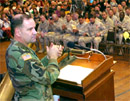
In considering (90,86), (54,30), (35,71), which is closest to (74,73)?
(90,86)

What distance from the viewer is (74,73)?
92.0 inches

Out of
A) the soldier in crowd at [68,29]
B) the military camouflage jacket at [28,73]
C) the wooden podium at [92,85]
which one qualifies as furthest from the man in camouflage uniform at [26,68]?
the soldier in crowd at [68,29]

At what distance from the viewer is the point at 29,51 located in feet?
6.08

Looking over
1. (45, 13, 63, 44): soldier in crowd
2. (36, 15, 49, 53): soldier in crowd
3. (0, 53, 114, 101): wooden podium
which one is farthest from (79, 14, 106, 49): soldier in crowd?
(0, 53, 114, 101): wooden podium

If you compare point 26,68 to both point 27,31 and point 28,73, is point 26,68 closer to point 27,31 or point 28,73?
point 28,73

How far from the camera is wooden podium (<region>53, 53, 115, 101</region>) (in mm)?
2176

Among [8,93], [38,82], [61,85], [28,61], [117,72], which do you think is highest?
[28,61]

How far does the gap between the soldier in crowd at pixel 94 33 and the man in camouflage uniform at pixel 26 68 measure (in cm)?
507

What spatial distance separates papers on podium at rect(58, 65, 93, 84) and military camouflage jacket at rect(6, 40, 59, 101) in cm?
41

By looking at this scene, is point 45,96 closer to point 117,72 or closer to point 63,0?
point 117,72

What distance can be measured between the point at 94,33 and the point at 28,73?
5.58 metres

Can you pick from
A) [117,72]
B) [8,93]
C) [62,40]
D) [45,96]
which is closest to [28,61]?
[45,96]

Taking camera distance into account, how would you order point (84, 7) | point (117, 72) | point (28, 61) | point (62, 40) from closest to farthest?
1. point (28, 61)
2. point (117, 72)
3. point (62, 40)
4. point (84, 7)

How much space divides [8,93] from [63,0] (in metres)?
11.9
